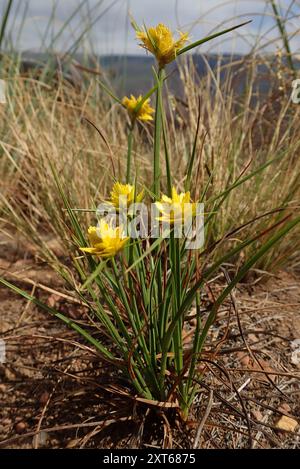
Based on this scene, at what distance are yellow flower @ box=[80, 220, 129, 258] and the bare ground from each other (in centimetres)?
35

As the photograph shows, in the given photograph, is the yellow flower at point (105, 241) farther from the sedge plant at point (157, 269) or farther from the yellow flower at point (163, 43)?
the yellow flower at point (163, 43)

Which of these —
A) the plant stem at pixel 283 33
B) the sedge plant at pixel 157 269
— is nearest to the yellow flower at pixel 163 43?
the sedge plant at pixel 157 269

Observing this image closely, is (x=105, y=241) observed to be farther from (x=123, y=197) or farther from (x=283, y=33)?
(x=283, y=33)

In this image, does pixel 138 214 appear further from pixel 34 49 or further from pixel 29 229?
pixel 34 49

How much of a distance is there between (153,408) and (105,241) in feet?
1.52

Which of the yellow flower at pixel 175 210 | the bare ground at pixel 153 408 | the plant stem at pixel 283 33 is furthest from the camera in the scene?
the plant stem at pixel 283 33

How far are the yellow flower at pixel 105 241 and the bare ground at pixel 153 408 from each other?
35 centimetres

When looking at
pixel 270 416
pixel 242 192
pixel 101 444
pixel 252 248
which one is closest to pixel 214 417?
pixel 270 416

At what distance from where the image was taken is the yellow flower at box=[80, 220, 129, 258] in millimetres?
730

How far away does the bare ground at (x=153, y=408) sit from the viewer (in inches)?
39.8

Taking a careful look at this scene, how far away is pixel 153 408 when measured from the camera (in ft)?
3.38

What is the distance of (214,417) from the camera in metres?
1.06

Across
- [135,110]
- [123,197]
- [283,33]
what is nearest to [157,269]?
[123,197]

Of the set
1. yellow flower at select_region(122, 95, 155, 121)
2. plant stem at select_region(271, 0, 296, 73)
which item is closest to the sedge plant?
yellow flower at select_region(122, 95, 155, 121)
